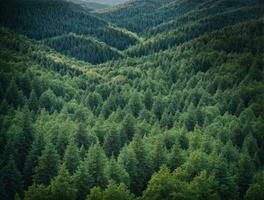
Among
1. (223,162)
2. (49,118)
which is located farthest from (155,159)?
(49,118)

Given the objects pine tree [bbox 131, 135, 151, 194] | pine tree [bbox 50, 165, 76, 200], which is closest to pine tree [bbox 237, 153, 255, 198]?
pine tree [bbox 131, 135, 151, 194]

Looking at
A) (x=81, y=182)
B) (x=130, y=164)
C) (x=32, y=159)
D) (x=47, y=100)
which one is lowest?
(x=47, y=100)

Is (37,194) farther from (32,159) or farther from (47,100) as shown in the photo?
(47,100)

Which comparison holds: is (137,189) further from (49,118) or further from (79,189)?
(49,118)

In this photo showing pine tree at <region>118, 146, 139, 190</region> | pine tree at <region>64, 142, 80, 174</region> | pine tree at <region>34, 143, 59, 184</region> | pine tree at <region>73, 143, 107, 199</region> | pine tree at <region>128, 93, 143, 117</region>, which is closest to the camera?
pine tree at <region>73, 143, 107, 199</region>

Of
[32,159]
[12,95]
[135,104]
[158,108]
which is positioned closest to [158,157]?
[32,159]

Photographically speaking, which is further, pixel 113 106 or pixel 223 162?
pixel 113 106

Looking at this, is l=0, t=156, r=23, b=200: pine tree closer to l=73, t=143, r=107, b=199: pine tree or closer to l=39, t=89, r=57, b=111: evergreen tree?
l=73, t=143, r=107, b=199: pine tree

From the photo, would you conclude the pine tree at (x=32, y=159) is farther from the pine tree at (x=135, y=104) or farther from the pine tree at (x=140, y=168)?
the pine tree at (x=135, y=104)
